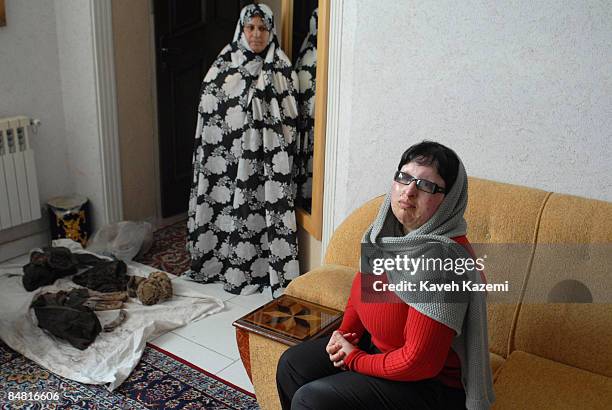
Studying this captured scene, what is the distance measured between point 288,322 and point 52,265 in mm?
1693

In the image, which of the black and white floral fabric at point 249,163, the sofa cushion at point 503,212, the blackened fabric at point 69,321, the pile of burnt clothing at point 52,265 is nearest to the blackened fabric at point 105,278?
the pile of burnt clothing at point 52,265

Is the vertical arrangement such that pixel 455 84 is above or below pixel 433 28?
below

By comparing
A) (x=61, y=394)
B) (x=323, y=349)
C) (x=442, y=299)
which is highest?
(x=442, y=299)

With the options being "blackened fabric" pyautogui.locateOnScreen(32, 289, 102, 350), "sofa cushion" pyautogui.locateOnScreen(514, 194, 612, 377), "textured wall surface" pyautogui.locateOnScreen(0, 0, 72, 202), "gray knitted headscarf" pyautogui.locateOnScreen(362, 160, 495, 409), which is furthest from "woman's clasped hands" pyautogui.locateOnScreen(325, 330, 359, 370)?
"textured wall surface" pyautogui.locateOnScreen(0, 0, 72, 202)

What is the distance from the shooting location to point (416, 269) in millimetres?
1592

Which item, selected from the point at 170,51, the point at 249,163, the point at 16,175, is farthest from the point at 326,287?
the point at 170,51

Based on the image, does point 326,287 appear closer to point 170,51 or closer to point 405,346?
point 405,346

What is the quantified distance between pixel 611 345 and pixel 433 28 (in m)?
1.19

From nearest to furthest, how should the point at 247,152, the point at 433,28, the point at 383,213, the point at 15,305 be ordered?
the point at 383,213
the point at 433,28
the point at 15,305
the point at 247,152

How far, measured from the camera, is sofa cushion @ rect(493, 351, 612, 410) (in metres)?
1.75

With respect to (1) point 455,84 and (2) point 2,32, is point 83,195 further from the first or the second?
(1) point 455,84

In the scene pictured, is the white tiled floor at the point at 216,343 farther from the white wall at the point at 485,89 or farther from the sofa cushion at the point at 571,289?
the sofa cushion at the point at 571,289

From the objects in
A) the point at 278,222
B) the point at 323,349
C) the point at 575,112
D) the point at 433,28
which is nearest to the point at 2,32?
the point at 278,222

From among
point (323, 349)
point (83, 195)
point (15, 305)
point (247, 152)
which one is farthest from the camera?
point (83, 195)
